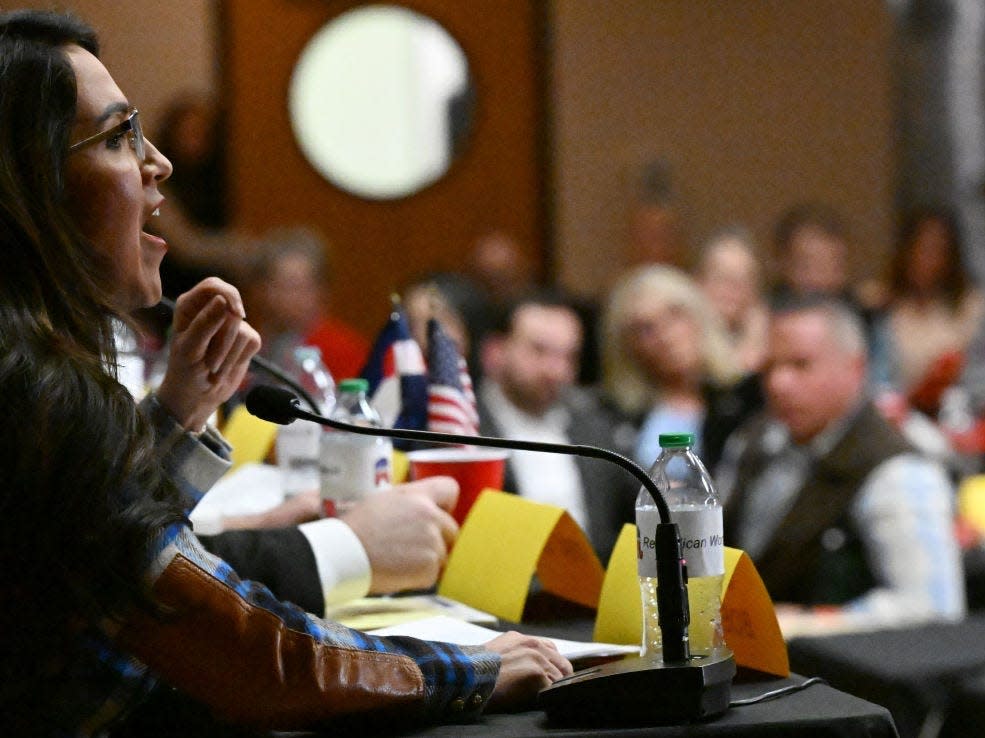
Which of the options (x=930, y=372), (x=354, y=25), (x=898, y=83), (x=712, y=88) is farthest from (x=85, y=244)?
(x=898, y=83)

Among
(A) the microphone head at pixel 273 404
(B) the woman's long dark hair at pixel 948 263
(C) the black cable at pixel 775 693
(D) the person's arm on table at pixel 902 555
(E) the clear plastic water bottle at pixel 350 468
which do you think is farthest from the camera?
(B) the woman's long dark hair at pixel 948 263

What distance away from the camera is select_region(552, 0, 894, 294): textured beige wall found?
6848 millimetres

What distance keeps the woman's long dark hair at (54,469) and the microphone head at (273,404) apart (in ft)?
0.60

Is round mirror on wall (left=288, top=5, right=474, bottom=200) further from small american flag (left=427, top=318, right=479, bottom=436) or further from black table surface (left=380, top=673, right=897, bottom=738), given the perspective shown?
black table surface (left=380, top=673, right=897, bottom=738)

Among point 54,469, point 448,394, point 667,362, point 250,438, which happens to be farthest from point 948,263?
point 54,469

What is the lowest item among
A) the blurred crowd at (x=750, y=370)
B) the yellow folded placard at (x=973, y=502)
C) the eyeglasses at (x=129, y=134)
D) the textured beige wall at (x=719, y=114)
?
the yellow folded placard at (x=973, y=502)

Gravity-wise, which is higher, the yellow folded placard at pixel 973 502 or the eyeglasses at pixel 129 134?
the eyeglasses at pixel 129 134

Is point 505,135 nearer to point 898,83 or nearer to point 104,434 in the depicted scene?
point 898,83

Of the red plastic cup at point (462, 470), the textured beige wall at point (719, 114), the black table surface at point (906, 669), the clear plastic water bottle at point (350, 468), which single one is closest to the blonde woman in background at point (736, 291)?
the textured beige wall at point (719, 114)

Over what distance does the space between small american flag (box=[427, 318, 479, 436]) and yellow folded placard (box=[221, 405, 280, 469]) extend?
0.36 metres

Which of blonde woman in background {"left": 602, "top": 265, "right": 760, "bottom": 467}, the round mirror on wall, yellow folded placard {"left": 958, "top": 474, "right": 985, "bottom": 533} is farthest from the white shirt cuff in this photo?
the round mirror on wall

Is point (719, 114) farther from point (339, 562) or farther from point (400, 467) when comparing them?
point (339, 562)

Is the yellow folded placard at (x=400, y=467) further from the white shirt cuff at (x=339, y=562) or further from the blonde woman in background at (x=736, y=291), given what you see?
the blonde woman in background at (x=736, y=291)

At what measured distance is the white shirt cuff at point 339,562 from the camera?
4.86 feet
